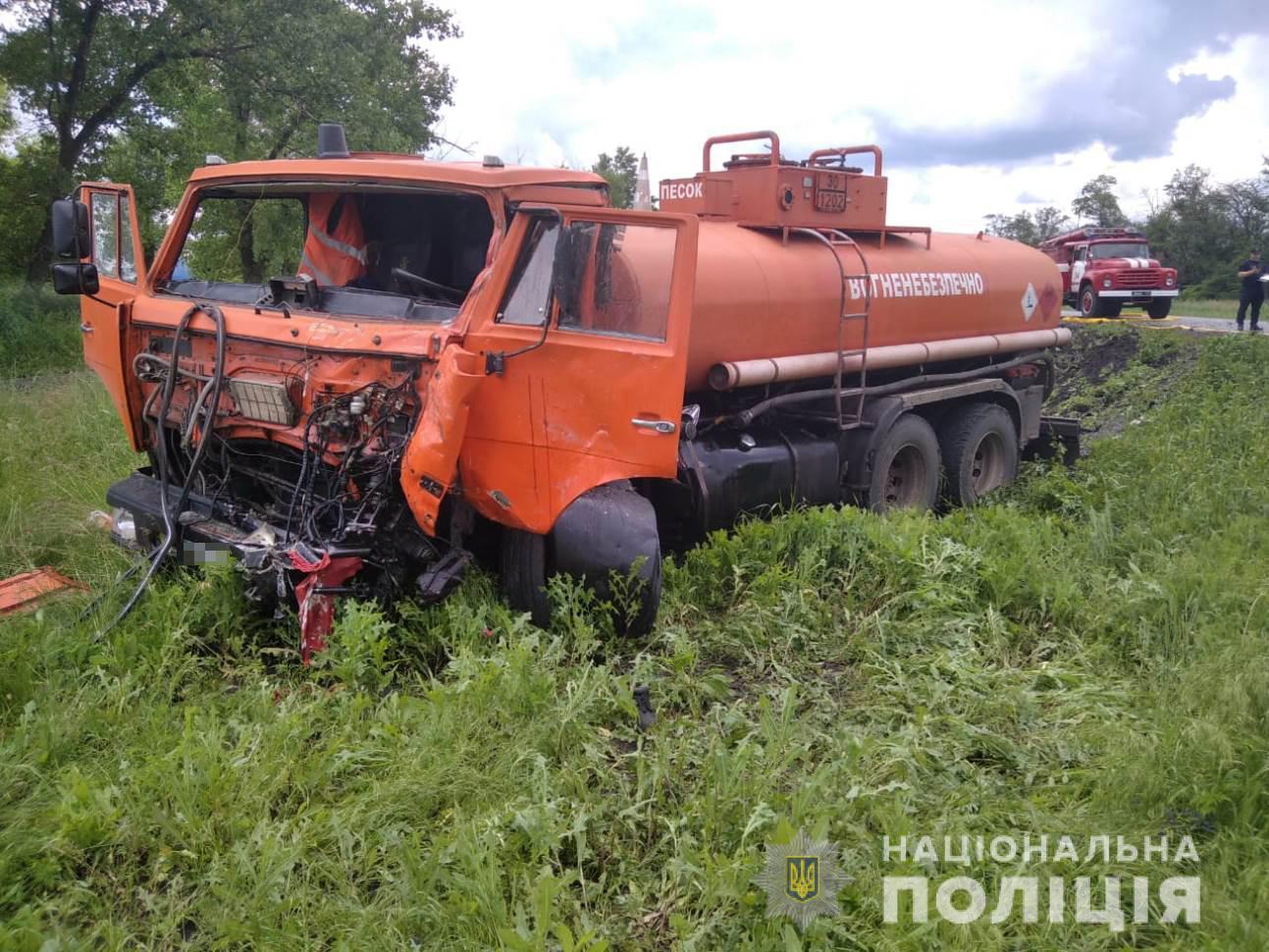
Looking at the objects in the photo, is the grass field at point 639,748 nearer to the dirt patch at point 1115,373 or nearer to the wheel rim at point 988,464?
the wheel rim at point 988,464

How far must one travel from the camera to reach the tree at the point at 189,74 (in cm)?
1527

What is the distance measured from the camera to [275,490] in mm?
4559

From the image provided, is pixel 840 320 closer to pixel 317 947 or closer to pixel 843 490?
pixel 843 490

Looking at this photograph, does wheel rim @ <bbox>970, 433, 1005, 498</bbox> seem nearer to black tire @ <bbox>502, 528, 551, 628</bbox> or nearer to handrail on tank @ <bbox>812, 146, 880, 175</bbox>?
handrail on tank @ <bbox>812, 146, 880, 175</bbox>

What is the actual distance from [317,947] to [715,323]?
12.3 ft

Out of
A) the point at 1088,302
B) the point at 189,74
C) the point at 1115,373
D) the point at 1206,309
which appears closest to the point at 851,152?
the point at 1115,373

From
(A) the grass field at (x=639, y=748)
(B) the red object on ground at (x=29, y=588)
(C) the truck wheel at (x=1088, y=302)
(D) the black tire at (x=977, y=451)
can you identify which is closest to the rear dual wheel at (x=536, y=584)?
(A) the grass field at (x=639, y=748)

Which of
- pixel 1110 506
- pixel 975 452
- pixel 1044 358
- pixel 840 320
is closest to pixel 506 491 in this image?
pixel 840 320

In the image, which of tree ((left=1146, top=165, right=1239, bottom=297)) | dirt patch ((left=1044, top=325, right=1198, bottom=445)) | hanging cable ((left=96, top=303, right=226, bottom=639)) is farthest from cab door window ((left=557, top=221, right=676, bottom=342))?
tree ((left=1146, top=165, right=1239, bottom=297))

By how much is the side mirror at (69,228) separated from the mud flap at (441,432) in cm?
221

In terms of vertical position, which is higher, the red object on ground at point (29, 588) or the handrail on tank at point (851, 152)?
the handrail on tank at point (851, 152)

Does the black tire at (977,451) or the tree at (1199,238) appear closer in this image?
the black tire at (977,451)

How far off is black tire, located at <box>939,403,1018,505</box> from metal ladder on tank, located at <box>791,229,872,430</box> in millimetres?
1410

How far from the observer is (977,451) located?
802 centimetres
